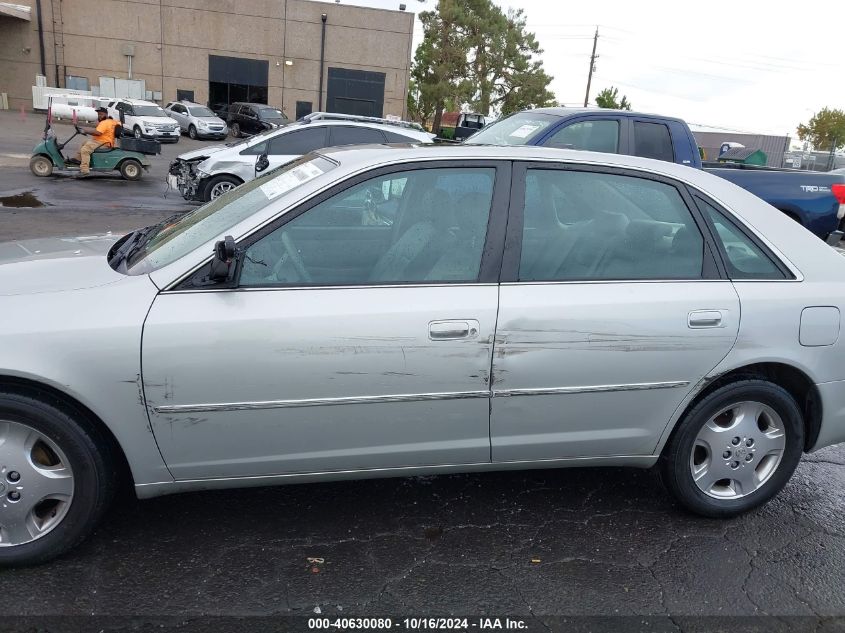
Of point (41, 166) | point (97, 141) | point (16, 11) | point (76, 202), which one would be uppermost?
point (16, 11)

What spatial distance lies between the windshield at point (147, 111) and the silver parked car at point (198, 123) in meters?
1.69

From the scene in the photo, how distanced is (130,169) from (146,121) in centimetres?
1415

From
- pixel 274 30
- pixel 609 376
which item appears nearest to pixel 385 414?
pixel 609 376

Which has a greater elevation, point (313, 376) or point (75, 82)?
point (75, 82)

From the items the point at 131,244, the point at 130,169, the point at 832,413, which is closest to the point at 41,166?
the point at 130,169

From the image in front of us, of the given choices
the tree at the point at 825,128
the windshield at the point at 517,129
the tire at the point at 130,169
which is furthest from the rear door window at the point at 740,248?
the tree at the point at 825,128

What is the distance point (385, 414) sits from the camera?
2.86 metres

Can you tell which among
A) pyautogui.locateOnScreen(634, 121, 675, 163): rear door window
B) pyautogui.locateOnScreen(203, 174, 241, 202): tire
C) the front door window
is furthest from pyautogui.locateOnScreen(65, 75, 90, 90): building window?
the front door window

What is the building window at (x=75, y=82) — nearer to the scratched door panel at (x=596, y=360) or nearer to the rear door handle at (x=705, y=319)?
the scratched door panel at (x=596, y=360)

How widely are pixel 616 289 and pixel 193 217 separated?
199 centimetres

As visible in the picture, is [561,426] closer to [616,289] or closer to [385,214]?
[616,289]

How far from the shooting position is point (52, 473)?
2.72 meters

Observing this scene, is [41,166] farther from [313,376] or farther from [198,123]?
[198,123]

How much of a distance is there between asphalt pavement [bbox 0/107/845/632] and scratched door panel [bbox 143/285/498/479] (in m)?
0.40
